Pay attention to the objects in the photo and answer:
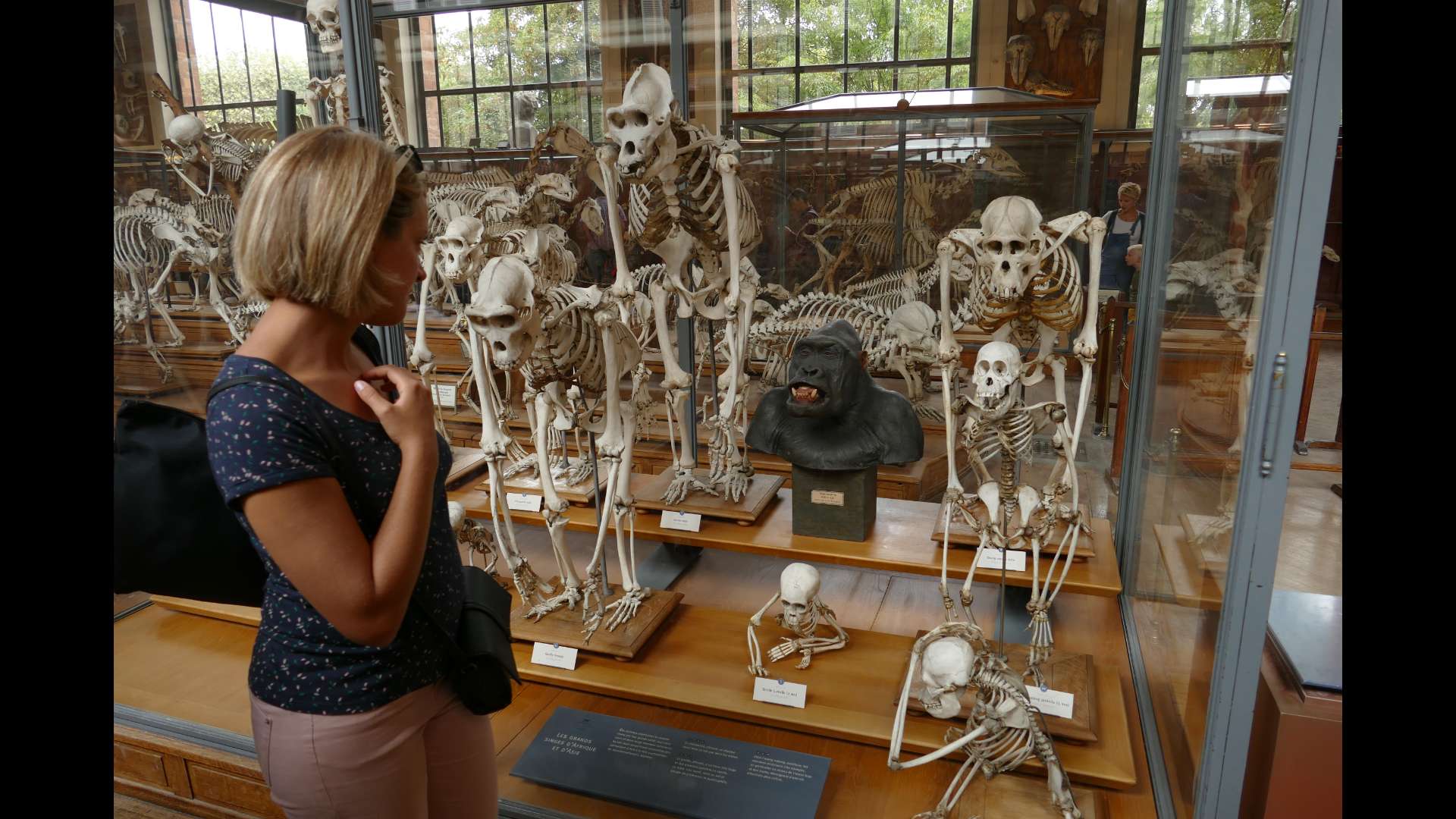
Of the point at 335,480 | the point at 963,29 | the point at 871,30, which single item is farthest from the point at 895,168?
the point at 335,480

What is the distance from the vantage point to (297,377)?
1116mm

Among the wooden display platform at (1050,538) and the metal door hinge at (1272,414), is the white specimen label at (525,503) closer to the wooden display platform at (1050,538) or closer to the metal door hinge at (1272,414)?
the wooden display platform at (1050,538)

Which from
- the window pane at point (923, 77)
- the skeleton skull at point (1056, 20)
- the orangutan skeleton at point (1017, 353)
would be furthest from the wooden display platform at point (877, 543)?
the skeleton skull at point (1056, 20)

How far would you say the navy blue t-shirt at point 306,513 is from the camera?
1036mm

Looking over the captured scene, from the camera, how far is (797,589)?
263 cm

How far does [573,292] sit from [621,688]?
4.22ft

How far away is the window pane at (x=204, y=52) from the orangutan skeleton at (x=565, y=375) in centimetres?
211

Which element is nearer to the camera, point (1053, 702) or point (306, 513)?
point (306, 513)

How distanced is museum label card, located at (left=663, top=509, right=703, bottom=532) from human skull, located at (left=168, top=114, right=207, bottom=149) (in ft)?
9.49

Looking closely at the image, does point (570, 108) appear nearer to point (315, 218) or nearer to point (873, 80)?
point (873, 80)

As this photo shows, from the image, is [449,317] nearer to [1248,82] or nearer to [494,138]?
[494,138]

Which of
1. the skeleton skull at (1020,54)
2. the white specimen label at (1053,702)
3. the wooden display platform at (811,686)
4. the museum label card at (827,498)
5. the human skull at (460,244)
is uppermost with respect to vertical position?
the skeleton skull at (1020,54)

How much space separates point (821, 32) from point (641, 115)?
9.27 ft

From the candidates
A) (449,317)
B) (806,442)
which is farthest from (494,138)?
(806,442)
